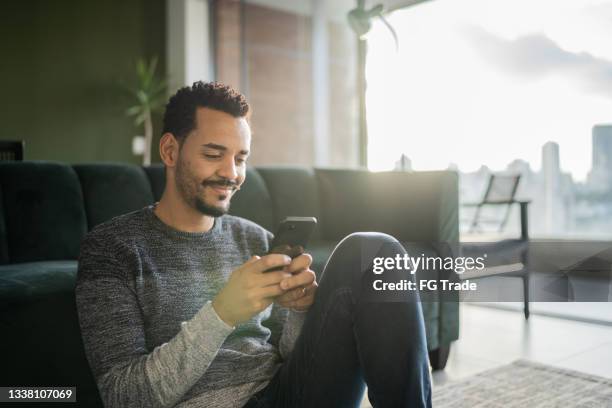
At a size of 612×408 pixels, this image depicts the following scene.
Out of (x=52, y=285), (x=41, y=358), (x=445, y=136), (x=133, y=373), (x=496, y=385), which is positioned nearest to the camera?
(x=133, y=373)

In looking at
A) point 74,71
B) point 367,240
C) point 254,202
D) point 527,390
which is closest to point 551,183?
point 527,390

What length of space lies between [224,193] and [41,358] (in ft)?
2.40

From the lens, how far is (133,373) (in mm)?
802

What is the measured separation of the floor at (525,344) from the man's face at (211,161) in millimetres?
1112

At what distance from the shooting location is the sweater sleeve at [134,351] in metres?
0.80

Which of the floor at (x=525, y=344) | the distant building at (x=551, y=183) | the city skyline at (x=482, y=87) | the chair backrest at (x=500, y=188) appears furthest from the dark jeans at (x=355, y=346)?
the distant building at (x=551, y=183)

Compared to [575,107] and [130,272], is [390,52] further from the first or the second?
[130,272]

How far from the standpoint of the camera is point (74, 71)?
4973mm

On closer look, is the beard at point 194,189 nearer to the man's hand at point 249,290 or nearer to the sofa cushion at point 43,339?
the man's hand at point 249,290

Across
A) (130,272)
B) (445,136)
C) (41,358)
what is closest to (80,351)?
(41,358)

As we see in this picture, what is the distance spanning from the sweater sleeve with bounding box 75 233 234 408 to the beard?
24 cm

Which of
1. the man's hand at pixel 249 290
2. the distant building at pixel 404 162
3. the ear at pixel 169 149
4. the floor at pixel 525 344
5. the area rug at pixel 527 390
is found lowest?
the floor at pixel 525 344

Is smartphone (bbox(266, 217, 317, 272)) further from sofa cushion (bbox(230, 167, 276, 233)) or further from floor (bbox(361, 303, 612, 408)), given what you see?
sofa cushion (bbox(230, 167, 276, 233))

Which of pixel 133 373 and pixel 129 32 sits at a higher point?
pixel 129 32
